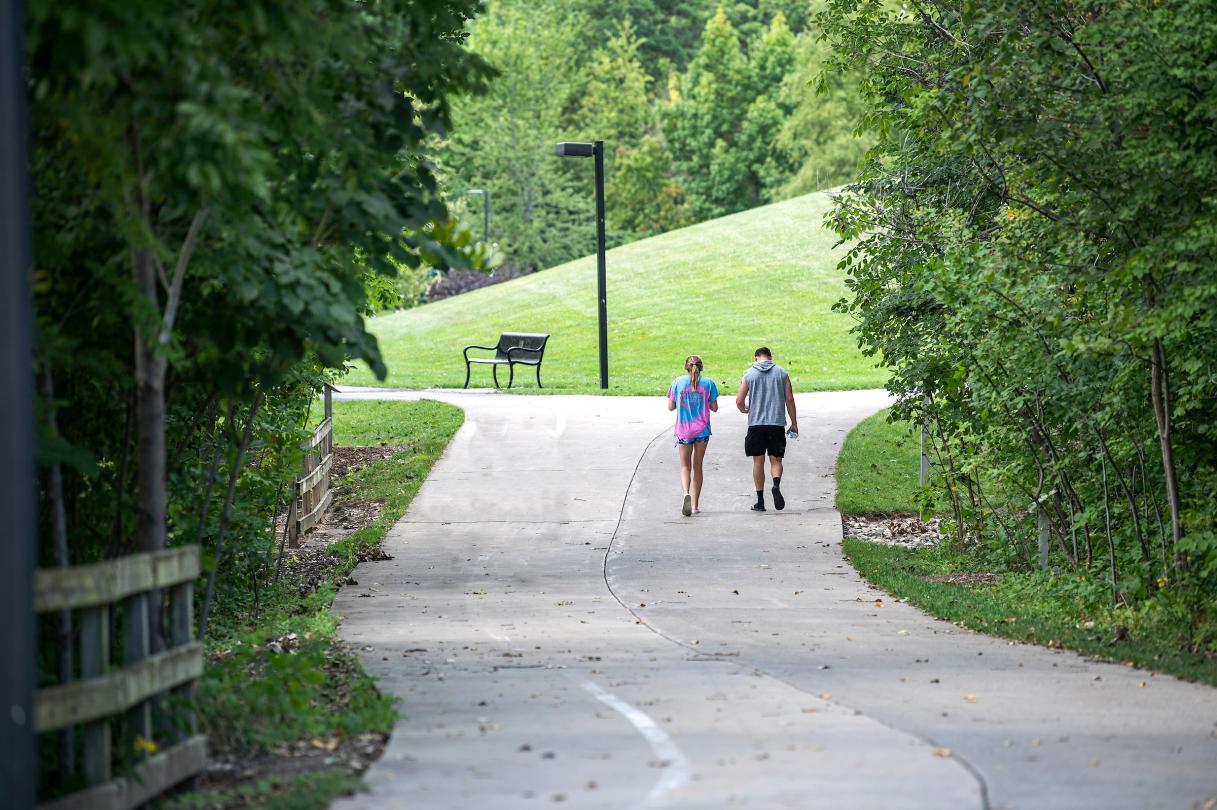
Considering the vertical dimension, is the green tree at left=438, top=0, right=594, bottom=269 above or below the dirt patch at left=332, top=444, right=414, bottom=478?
above

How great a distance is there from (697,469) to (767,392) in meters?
1.26

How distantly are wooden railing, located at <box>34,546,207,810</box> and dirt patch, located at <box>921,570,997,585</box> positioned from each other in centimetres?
902

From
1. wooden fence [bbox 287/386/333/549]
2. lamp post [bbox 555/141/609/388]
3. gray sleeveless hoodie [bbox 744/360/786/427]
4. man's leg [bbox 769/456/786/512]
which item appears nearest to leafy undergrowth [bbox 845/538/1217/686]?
man's leg [bbox 769/456/786/512]

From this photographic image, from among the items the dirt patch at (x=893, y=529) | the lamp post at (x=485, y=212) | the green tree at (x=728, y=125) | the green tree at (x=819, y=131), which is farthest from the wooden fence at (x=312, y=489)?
the green tree at (x=728, y=125)

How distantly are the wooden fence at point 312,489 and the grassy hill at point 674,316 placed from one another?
10614 millimetres

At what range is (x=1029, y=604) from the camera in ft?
40.6

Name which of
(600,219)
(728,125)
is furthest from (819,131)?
(600,219)

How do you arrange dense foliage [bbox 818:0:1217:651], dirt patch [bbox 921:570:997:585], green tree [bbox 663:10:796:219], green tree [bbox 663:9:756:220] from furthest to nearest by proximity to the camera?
1. green tree [bbox 663:9:756:220]
2. green tree [bbox 663:10:796:219]
3. dirt patch [bbox 921:570:997:585]
4. dense foliage [bbox 818:0:1217:651]

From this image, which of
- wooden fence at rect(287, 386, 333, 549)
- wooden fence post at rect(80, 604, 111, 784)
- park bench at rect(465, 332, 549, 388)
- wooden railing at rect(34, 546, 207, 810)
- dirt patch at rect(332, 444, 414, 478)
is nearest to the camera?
wooden railing at rect(34, 546, 207, 810)

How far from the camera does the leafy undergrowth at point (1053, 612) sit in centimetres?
1005

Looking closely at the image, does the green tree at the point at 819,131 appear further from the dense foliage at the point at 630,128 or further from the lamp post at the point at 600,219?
the lamp post at the point at 600,219

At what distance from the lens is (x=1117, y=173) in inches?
395

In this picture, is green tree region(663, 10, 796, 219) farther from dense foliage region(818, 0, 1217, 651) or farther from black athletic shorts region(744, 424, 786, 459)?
dense foliage region(818, 0, 1217, 651)

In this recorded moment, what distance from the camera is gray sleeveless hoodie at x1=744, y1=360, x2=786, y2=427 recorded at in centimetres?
1759
